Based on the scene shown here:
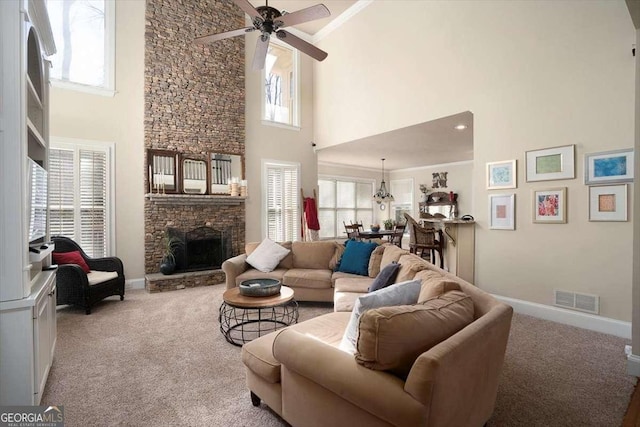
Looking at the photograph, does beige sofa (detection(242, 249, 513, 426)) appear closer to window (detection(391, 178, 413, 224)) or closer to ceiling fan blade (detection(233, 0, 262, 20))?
ceiling fan blade (detection(233, 0, 262, 20))

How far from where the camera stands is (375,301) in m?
1.67

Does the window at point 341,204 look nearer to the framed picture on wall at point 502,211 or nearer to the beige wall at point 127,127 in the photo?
the beige wall at point 127,127

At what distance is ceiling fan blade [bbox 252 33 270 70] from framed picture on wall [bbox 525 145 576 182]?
11.5ft

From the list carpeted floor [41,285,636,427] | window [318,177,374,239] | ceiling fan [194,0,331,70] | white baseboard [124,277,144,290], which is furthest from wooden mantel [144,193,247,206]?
window [318,177,374,239]

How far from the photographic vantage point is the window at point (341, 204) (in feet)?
32.3

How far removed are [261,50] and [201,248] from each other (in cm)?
374

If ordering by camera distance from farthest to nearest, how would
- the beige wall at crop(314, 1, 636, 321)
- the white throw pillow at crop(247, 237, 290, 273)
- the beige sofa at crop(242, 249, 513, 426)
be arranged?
the white throw pillow at crop(247, 237, 290, 273)
the beige wall at crop(314, 1, 636, 321)
the beige sofa at crop(242, 249, 513, 426)

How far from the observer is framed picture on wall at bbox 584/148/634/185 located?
314 cm

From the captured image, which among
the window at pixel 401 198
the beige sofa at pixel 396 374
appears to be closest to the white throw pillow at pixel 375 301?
the beige sofa at pixel 396 374

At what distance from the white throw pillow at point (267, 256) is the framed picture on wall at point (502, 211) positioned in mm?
2919

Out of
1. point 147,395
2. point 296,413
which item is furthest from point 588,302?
point 147,395

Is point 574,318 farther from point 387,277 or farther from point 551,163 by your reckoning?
point 387,277

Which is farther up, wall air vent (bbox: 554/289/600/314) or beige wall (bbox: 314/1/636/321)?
beige wall (bbox: 314/1/636/321)

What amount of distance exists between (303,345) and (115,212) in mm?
4958
